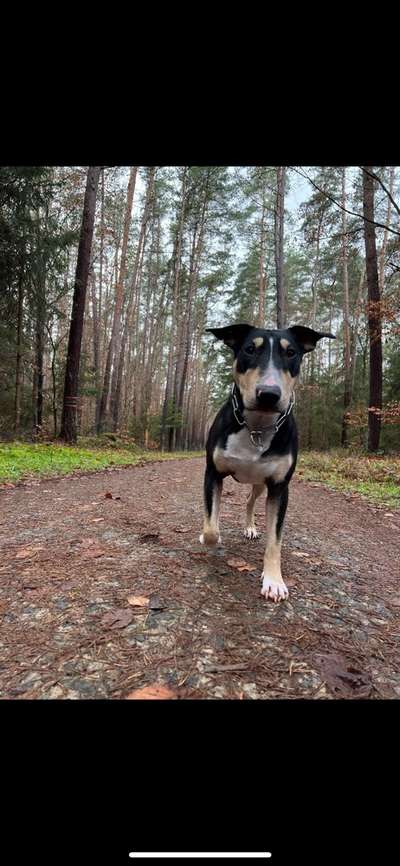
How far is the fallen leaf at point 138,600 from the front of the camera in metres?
2.15

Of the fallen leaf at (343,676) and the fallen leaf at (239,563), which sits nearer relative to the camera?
the fallen leaf at (343,676)

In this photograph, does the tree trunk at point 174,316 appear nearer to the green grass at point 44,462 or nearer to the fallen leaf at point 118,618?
the green grass at point 44,462

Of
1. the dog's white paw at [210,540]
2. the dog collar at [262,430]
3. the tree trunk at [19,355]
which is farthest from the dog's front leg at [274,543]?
the tree trunk at [19,355]

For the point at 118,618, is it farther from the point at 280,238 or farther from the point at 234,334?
the point at 280,238

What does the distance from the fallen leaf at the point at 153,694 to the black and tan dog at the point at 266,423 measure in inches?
43.1

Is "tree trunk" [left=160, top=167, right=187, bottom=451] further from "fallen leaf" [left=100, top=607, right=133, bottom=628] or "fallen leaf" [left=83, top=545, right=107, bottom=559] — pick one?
"fallen leaf" [left=100, top=607, right=133, bottom=628]

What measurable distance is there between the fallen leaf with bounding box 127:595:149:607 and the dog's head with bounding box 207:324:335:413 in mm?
1260

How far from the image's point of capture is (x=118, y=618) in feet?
6.55

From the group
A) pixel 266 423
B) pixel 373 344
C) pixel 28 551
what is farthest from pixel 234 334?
pixel 373 344

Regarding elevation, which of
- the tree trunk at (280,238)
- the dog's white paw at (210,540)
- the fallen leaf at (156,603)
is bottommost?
the fallen leaf at (156,603)

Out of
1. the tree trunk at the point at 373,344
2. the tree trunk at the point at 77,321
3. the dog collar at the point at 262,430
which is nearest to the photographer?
the dog collar at the point at 262,430
